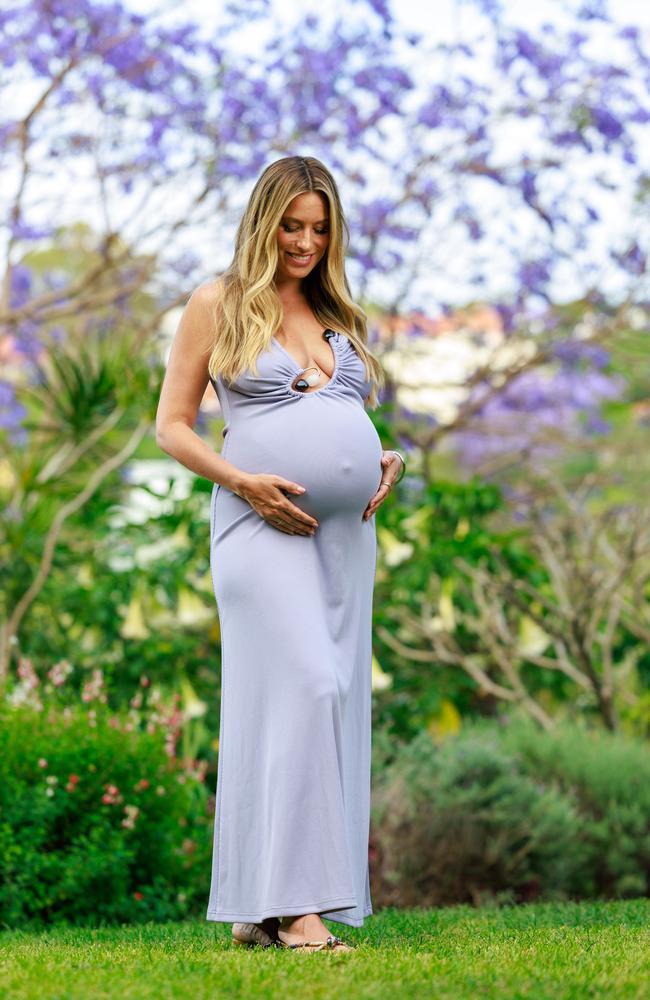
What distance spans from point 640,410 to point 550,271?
27.5 feet

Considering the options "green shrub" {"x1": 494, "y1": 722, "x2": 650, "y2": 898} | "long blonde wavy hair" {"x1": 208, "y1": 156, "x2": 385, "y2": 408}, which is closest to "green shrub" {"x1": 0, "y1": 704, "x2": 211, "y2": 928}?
"green shrub" {"x1": 494, "y1": 722, "x2": 650, "y2": 898}

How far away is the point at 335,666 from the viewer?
379cm

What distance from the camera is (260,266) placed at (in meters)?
4.02

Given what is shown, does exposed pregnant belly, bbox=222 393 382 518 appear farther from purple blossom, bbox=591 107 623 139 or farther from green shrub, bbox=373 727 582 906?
purple blossom, bbox=591 107 623 139

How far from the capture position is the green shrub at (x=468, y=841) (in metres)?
6.07

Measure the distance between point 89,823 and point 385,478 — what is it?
6.60 feet

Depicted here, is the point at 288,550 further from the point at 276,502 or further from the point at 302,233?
the point at 302,233

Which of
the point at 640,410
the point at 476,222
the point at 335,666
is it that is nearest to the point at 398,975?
the point at 335,666

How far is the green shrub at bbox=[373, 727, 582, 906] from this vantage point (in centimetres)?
607

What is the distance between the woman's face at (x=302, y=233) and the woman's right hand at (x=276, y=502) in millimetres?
641

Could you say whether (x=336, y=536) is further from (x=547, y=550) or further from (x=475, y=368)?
(x=475, y=368)

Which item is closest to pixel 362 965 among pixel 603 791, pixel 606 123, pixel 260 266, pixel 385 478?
pixel 385 478

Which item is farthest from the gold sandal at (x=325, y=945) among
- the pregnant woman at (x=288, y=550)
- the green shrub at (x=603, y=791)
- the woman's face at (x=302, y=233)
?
the green shrub at (x=603, y=791)

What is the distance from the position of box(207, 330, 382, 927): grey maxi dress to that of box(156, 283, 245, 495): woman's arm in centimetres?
7
